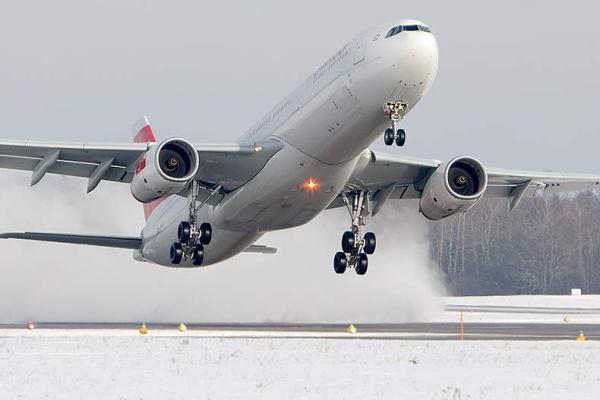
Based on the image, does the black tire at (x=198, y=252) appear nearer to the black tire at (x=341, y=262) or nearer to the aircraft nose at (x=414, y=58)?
the black tire at (x=341, y=262)

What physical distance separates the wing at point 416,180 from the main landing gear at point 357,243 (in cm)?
51

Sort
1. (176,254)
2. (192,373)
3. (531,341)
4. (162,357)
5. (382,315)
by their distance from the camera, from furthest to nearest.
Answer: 1. (382,315)
2. (176,254)
3. (531,341)
4. (162,357)
5. (192,373)

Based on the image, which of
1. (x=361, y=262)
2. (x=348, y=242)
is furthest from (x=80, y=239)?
(x=361, y=262)

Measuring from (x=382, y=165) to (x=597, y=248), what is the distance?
63977 millimetres

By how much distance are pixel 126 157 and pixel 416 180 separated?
9.34m

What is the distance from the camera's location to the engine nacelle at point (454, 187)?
3250cm

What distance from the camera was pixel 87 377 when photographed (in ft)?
63.2

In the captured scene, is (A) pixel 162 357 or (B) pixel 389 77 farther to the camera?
(B) pixel 389 77

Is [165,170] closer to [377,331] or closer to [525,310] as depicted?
[377,331]

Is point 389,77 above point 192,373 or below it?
above

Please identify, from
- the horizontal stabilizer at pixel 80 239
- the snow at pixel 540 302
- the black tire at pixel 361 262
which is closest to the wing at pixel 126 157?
the black tire at pixel 361 262

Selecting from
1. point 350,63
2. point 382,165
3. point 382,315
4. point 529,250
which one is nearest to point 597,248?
point 529,250

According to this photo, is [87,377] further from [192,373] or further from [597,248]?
[597,248]

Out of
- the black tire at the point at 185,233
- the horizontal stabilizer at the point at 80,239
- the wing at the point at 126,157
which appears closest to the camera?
the wing at the point at 126,157
